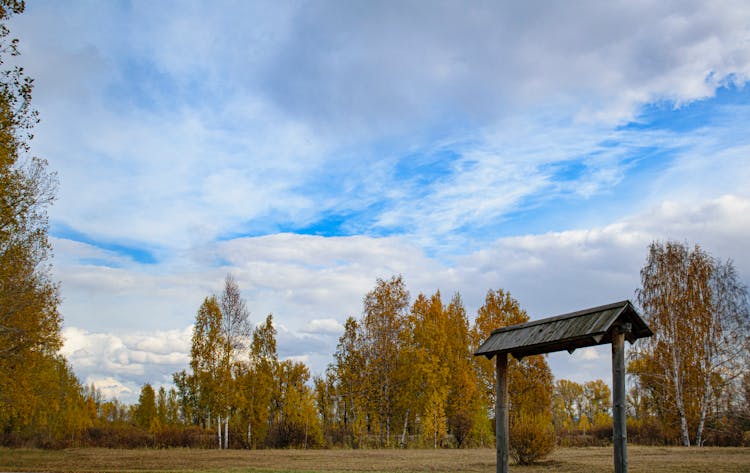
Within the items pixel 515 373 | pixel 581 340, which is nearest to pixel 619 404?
pixel 581 340

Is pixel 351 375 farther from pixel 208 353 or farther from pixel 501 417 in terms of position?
pixel 501 417

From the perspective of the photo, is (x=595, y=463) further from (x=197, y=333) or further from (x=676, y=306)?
(x=197, y=333)

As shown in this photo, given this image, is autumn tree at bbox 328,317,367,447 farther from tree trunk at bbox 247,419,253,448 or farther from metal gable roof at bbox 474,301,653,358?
metal gable roof at bbox 474,301,653,358

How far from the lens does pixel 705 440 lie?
107 ft

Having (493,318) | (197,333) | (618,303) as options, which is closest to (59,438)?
(197,333)

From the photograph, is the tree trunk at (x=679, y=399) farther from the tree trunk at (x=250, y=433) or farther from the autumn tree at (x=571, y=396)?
the autumn tree at (x=571, y=396)

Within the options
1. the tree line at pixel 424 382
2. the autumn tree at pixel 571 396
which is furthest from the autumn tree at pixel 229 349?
the autumn tree at pixel 571 396

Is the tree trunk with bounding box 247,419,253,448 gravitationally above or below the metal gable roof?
below

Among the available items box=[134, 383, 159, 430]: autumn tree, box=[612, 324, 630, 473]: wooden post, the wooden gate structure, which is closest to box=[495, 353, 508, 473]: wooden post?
the wooden gate structure

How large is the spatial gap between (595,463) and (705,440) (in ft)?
63.0

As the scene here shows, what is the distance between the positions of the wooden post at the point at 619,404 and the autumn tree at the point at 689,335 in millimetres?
26114

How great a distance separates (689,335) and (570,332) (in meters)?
27.5

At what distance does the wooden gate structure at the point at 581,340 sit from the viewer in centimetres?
998

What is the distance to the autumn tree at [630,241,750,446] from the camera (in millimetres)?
32562
